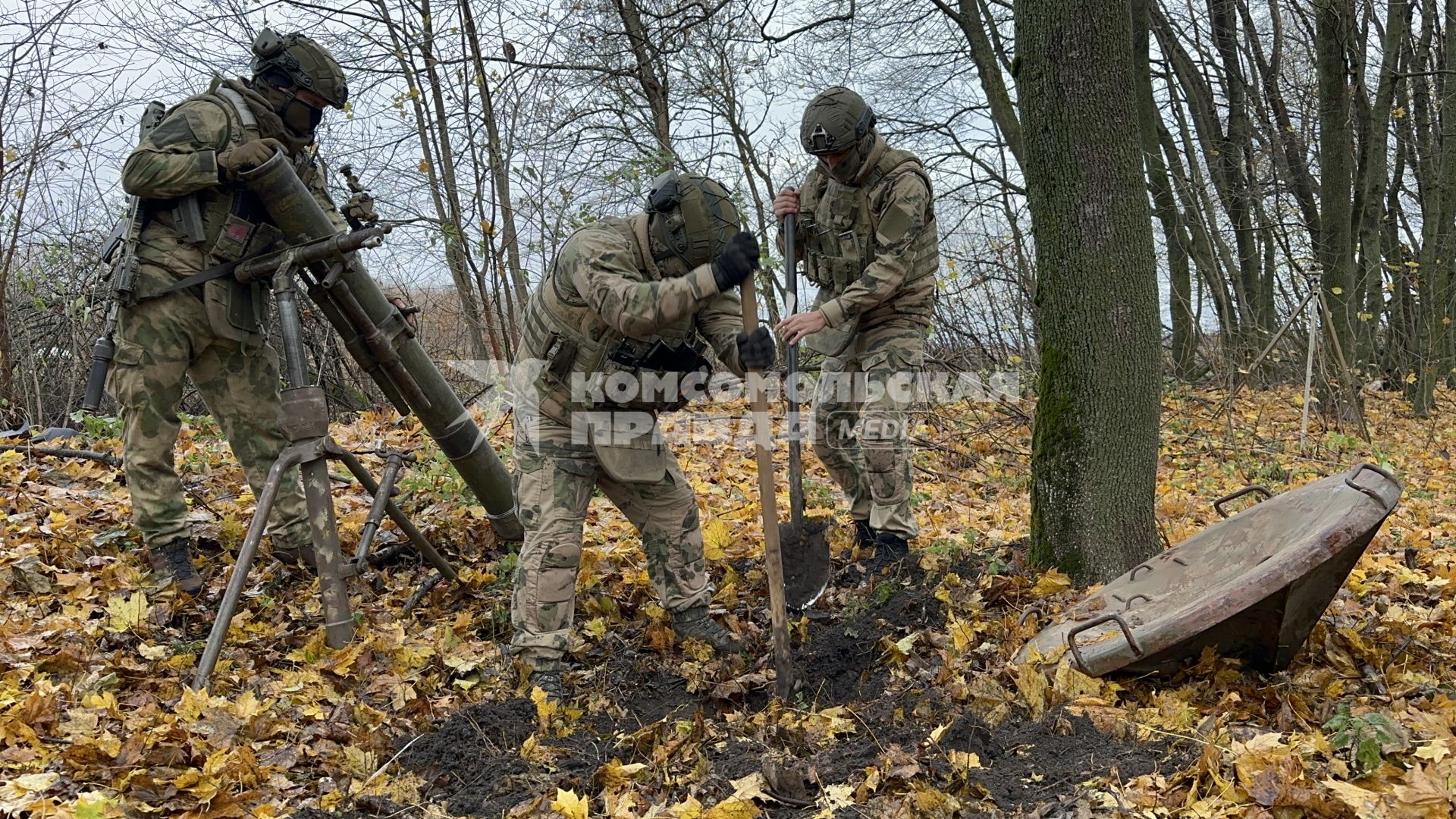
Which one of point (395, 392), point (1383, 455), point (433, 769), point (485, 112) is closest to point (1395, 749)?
point (433, 769)

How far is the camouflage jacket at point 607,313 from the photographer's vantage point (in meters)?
3.43

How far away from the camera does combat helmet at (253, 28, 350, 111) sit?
3934 millimetres

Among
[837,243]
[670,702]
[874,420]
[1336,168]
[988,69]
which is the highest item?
[988,69]

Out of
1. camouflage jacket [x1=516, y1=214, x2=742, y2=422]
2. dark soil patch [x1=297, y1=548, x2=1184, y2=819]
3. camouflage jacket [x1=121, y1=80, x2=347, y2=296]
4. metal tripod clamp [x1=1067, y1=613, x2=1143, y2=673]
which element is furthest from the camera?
camouflage jacket [x1=121, y1=80, x2=347, y2=296]

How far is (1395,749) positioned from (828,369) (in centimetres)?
297

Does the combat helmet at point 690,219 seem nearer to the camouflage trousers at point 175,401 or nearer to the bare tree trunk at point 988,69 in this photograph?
the camouflage trousers at point 175,401

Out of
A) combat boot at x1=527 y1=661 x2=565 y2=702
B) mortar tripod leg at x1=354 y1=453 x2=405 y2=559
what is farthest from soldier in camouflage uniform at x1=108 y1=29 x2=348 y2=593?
combat boot at x1=527 y1=661 x2=565 y2=702

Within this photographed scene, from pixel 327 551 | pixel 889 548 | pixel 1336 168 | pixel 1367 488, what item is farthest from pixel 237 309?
pixel 1336 168

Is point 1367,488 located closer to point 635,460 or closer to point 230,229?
point 635,460

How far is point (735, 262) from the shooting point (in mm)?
3363

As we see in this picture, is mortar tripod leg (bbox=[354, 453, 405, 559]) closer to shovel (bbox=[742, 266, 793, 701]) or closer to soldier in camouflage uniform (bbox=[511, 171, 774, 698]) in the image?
soldier in camouflage uniform (bbox=[511, 171, 774, 698])

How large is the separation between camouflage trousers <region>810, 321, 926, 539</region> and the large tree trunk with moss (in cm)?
81

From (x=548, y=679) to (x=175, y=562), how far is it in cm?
187

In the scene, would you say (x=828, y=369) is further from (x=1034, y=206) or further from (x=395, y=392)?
(x=395, y=392)
